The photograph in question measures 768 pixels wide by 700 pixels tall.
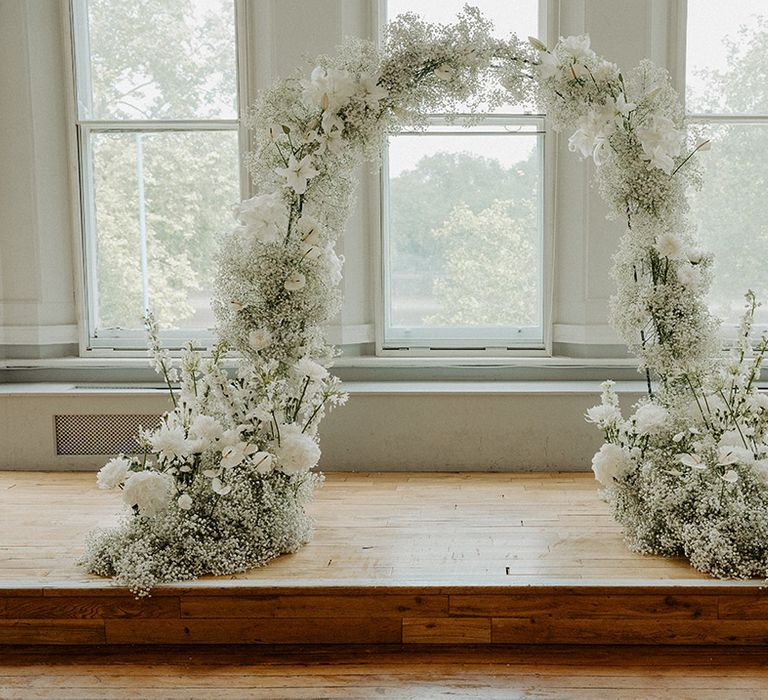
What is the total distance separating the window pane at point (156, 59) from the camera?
4.44 metres

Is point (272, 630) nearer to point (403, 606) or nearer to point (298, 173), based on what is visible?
point (403, 606)

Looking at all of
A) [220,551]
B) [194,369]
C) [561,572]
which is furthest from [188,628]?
[561,572]

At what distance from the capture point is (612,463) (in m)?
3.04

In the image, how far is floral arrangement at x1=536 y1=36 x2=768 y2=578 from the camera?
294 cm

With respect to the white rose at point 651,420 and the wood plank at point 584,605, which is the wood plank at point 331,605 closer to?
the wood plank at point 584,605

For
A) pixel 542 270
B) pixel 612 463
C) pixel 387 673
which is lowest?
pixel 387 673

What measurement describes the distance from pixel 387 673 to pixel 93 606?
3.26ft

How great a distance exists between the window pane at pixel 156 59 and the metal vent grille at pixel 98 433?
1641mm

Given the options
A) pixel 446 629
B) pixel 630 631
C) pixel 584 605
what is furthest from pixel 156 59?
pixel 630 631

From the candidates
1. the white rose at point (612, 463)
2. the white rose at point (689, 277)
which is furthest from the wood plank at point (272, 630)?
the white rose at point (689, 277)

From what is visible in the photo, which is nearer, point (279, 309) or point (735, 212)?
point (279, 309)

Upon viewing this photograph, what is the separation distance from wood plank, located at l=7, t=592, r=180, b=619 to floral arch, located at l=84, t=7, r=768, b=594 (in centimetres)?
16

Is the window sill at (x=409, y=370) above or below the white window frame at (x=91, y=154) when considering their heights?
below

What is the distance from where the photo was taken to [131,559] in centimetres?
276
